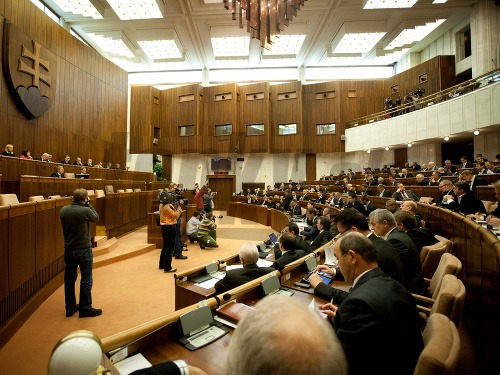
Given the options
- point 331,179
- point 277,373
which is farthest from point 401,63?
point 277,373

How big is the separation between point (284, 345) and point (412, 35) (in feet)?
57.2

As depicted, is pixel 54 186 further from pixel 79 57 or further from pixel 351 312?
pixel 79 57

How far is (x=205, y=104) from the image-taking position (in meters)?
16.6

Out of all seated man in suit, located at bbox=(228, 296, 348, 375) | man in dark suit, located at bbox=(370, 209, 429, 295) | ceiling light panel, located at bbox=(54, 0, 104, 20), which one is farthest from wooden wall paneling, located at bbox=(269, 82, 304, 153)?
seated man in suit, located at bbox=(228, 296, 348, 375)

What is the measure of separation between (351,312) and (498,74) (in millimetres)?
10314

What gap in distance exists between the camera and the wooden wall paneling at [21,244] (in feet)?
10.2

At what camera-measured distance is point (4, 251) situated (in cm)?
293

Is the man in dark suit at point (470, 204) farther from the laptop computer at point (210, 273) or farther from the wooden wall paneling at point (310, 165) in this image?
the wooden wall paneling at point (310, 165)

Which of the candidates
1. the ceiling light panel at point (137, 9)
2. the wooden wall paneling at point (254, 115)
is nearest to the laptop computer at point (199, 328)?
the ceiling light panel at point (137, 9)

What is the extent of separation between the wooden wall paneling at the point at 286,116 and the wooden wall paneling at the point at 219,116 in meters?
2.16

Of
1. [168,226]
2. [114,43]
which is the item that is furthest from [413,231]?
[114,43]

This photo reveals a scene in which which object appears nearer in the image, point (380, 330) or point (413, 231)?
point (380, 330)

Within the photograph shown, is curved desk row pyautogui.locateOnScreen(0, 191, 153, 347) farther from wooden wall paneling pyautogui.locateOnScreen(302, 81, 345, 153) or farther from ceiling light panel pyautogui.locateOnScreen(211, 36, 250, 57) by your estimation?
wooden wall paneling pyautogui.locateOnScreen(302, 81, 345, 153)

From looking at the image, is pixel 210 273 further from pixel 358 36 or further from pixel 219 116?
pixel 358 36
